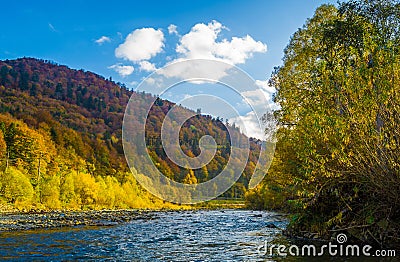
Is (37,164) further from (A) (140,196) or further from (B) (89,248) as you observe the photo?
(B) (89,248)

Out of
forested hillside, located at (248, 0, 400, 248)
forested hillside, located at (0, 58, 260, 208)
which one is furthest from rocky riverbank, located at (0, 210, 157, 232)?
forested hillside, located at (248, 0, 400, 248)

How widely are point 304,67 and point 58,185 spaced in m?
53.1

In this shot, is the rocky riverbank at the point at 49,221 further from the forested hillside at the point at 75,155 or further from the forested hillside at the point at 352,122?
the forested hillside at the point at 352,122

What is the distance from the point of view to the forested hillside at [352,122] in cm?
1248

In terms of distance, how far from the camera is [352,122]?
12.7 m

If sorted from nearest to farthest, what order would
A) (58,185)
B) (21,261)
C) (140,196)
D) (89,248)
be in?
(21,261)
(89,248)
(58,185)
(140,196)

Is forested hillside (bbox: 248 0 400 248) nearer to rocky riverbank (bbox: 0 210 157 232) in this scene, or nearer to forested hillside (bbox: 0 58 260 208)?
rocky riverbank (bbox: 0 210 157 232)

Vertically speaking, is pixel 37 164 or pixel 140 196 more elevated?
pixel 37 164

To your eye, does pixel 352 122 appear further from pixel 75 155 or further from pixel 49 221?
pixel 75 155

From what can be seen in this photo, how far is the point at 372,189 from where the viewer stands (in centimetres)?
1484

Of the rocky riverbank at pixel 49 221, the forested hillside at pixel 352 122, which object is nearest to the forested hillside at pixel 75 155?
the rocky riverbank at pixel 49 221

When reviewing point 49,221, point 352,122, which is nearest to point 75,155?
point 49,221

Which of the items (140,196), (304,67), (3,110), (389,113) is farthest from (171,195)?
(389,113)

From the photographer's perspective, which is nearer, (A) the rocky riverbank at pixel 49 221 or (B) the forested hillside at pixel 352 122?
(B) the forested hillside at pixel 352 122
